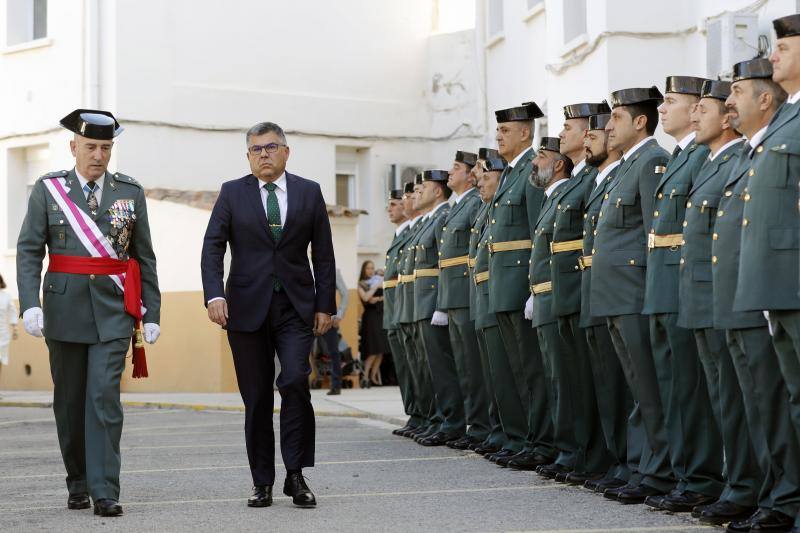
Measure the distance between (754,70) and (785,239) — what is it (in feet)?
3.29

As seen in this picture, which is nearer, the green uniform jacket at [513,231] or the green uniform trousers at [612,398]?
the green uniform trousers at [612,398]

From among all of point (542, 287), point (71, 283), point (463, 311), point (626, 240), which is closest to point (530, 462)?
point (542, 287)

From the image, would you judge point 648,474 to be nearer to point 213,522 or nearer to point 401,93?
point 213,522

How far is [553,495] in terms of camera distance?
8641 mm

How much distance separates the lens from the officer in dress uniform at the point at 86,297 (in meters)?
8.16

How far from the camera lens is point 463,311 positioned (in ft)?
39.0

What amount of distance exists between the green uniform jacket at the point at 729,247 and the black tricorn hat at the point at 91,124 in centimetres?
341

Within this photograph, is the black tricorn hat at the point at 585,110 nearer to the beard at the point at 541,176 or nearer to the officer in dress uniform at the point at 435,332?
the beard at the point at 541,176

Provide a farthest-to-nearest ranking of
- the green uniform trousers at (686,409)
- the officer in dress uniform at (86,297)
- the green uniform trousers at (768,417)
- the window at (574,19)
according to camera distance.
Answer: the window at (574,19) → the officer in dress uniform at (86,297) → the green uniform trousers at (686,409) → the green uniform trousers at (768,417)

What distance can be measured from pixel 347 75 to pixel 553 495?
1736 cm

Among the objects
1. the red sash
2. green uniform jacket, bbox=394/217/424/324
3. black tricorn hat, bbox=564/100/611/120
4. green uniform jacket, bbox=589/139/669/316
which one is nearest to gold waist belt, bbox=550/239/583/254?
green uniform jacket, bbox=589/139/669/316

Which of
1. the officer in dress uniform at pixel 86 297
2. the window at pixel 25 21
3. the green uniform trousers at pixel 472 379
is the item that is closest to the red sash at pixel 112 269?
the officer in dress uniform at pixel 86 297

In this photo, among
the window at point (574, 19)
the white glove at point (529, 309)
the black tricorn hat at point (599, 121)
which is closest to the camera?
the black tricorn hat at point (599, 121)

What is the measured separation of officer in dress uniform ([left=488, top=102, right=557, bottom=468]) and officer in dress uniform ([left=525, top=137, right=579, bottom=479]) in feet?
0.86
